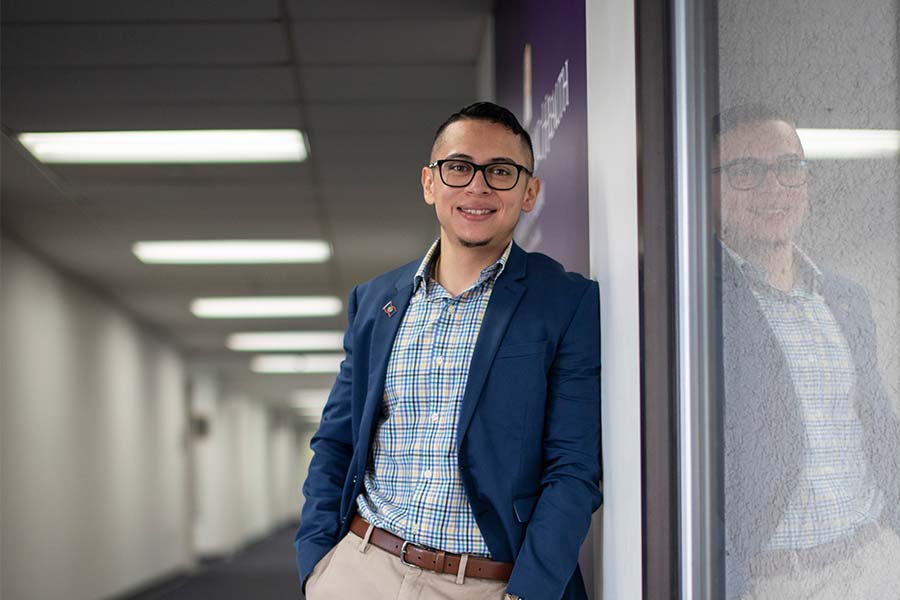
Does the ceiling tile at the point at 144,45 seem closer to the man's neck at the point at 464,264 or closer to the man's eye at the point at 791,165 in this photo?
the man's neck at the point at 464,264

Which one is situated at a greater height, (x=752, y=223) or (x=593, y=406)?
(x=752, y=223)

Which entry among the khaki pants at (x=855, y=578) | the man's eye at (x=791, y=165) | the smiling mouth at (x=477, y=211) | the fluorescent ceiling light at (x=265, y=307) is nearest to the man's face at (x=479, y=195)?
the smiling mouth at (x=477, y=211)

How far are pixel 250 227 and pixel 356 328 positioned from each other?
5.45 metres

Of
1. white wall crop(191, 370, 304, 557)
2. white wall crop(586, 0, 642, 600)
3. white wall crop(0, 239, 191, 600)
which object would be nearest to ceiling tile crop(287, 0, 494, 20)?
white wall crop(586, 0, 642, 600)

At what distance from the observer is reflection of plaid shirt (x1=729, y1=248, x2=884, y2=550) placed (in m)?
1.35

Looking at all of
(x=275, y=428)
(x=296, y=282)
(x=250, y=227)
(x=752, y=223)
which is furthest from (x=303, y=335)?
(x=275, y=428)

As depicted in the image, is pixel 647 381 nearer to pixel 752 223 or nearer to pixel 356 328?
pixel 752 223

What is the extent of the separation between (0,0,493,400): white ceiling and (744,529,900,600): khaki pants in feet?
10.4

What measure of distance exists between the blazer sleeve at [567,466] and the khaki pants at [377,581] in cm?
10

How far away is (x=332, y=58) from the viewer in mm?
4680

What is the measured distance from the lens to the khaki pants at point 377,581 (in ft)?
6.34

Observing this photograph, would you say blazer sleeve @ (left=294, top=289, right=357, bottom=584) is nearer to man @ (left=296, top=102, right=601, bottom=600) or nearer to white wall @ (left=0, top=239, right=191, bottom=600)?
man @ (left=296, top=102, right=601, bottom=600)

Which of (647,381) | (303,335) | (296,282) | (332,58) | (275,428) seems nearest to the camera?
(647,381)

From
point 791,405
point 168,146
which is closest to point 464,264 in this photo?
point 791,405
